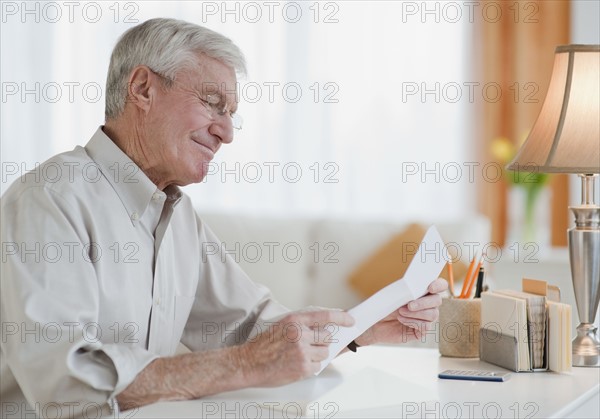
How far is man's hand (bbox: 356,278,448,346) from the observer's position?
5.29ft

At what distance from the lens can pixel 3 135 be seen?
432 centimetres

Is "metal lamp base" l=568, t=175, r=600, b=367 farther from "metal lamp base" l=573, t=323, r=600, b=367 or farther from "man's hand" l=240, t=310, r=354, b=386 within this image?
"man's hand" l=240, t=310, r=354, b=386

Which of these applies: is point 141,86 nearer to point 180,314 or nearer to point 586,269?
point 180,314

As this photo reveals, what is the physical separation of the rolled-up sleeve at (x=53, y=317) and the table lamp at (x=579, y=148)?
0.88m

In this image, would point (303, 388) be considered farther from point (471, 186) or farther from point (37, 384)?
point (471, 186)

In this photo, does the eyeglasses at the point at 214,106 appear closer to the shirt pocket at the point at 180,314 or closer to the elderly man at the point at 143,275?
the elderly man at the point at 143,275

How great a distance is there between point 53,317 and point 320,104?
3.44 metres

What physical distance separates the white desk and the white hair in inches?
24.5

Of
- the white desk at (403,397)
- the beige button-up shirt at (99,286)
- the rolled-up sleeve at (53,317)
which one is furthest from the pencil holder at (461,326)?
the rolled-up sleeve at (53,317)

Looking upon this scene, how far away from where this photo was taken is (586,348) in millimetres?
1698

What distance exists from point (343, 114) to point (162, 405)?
3439 mm

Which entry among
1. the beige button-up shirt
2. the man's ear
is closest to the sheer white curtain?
the beige button-up shirt

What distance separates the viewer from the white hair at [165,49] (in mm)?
1625

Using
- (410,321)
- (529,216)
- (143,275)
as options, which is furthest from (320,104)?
(143,275)
